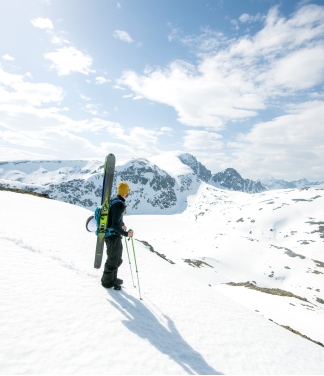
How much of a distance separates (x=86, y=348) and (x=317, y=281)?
264 ft

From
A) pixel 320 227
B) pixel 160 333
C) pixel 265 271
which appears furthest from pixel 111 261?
pixel 320 227

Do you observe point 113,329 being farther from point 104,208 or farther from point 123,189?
point 123,189

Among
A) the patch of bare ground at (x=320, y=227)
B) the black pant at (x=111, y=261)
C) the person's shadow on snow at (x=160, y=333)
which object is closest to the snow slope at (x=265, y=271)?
the patch of bare ground at (x=320, y=227)

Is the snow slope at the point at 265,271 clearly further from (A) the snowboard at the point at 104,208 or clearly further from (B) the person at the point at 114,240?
(B) the person at the point at 114,240

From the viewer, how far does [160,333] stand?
5051 mm

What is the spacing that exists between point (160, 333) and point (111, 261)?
2.39 m

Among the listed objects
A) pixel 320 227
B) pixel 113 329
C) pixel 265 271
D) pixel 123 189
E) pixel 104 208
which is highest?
pixel 123 189

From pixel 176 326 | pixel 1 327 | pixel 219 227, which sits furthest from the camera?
pixel 219 227

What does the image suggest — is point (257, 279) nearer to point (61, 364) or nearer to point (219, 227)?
point (61, 364)

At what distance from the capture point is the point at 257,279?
71062 millimetres

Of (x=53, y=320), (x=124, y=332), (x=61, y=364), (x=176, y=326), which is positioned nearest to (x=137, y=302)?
(x=176, y=326)

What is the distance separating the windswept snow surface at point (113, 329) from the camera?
11.8 feet

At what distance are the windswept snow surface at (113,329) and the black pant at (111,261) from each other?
301 millimetres

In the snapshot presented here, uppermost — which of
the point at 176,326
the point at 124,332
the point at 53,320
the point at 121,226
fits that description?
the point at 121,226
